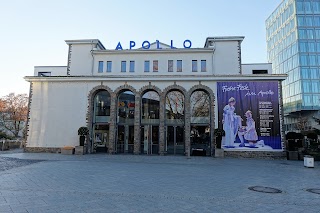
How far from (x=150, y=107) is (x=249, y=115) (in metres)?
9.55

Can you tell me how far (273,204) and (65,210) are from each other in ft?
19.1

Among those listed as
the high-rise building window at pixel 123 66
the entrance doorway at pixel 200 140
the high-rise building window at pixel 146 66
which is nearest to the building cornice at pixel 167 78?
the high-rise building window at pixel 123 66

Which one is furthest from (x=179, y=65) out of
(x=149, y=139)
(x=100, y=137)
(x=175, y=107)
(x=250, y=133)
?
(x=100, y=137)

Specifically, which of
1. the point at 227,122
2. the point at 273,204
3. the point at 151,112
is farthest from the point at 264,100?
the point at 273,204

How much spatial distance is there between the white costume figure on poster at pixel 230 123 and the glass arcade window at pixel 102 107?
11608 millimetres

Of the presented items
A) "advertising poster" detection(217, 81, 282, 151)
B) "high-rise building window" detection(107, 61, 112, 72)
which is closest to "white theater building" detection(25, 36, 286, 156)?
"advertising poster" detection(217, 81, 282, 151)

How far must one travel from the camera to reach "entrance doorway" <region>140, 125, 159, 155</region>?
75.8 feet

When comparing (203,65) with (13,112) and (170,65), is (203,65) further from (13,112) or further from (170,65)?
(13,112)

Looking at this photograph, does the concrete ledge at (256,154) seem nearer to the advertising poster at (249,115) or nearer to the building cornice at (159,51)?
the advertising poster at (249,115)

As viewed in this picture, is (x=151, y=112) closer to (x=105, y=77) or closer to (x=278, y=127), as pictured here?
(x=105, y=77)

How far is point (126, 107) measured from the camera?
24047mm

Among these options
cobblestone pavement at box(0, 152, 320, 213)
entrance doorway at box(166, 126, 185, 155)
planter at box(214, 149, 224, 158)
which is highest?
entrance doorway at box(166, 126, 185, 155)

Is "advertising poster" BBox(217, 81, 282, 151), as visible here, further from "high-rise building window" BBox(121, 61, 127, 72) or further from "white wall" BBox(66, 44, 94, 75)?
"white wall" BBox(66, 44, 94, 75)

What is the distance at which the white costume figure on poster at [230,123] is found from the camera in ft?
70.7
